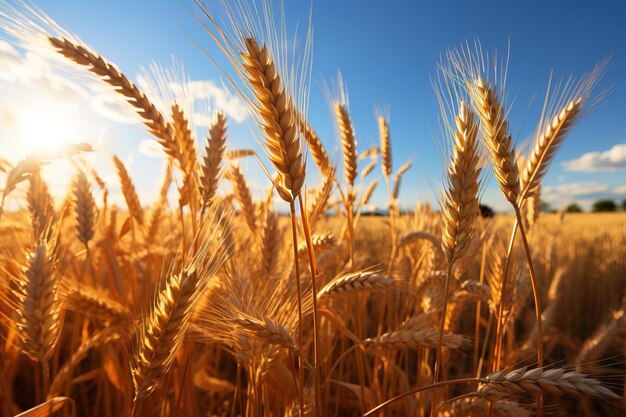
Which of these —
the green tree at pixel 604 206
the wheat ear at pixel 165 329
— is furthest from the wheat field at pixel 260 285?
the green tree at pixel 604 206

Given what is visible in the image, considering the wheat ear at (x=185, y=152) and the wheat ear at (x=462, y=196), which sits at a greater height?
the wheat ear at (x=185, y=152)

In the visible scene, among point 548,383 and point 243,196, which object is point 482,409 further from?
point 243,196

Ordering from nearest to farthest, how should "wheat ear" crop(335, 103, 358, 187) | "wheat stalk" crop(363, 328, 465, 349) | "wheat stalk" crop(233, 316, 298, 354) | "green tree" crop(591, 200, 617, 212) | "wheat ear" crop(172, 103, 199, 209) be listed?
"wheat stalk" crop(233, 316, 298, 354), "wheat stalk" crop(363, 328, 465, 349), "wheat ear" crop(172, 103, 199, 209), "wheat ear" crop(335, 103, 358, 187), "green tree" crop(591, 200, 617, 212)

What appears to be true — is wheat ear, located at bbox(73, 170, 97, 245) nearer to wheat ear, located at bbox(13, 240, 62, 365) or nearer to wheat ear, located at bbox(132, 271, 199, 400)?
wheat ear, located at bbox(13, 240, 62, 365)

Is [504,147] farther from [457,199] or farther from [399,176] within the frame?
[399,176]

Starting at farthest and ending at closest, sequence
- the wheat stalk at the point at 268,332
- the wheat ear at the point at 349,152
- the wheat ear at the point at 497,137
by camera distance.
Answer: the wheat ear at the point at 349,152 → the wheat ear at the point at 497,137 → the wheat stalk at the point at 268,332

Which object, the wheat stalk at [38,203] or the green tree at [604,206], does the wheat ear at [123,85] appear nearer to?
the wheat stalk at [38,203]

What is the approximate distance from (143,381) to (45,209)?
1.21 metres

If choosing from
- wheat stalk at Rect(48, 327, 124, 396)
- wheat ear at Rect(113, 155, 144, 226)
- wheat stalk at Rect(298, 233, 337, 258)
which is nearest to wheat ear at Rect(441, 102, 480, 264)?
wheat stalk at Rect(298, 233, 337, 258)

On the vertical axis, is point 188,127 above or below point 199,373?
above

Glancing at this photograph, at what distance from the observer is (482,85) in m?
1.33

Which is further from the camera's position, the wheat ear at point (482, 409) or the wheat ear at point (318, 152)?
the wheat ear at point (318, 152)

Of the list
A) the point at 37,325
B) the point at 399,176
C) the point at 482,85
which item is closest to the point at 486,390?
the point at 482,85

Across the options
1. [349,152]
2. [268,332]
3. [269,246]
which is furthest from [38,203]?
[349,152]
